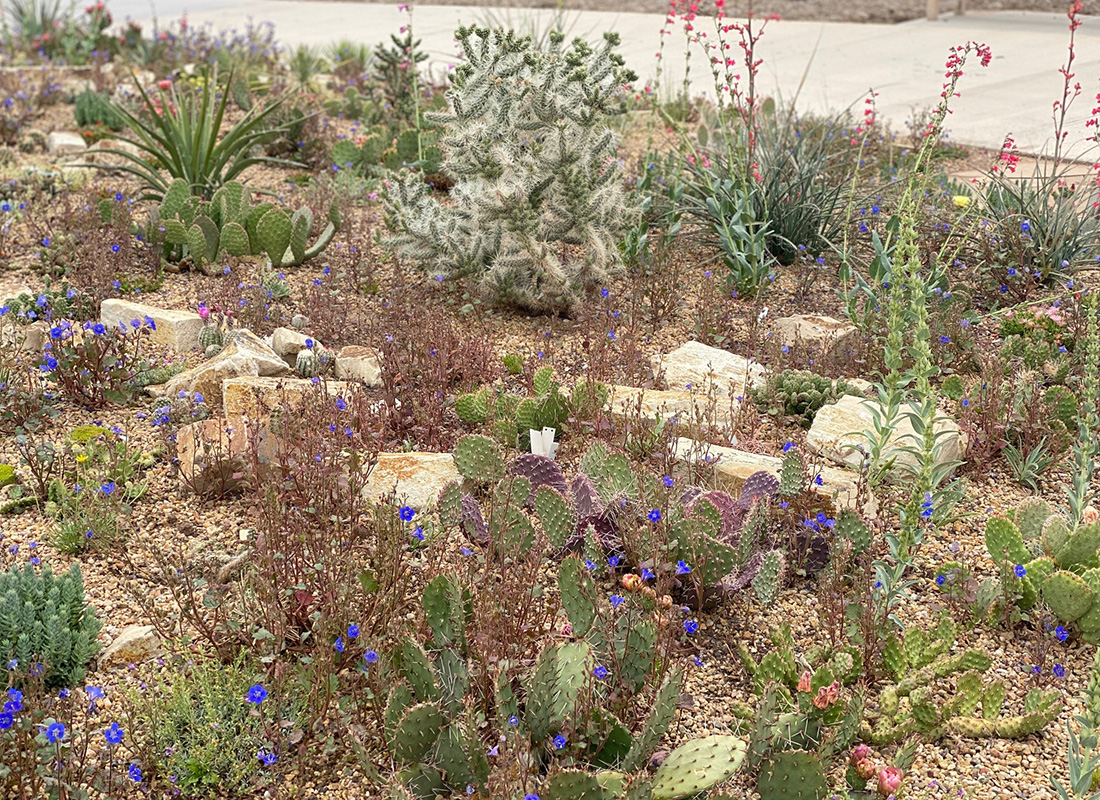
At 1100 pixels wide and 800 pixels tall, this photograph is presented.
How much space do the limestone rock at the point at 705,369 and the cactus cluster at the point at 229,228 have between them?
7.46ft


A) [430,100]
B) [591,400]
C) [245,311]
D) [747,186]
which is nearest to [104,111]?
[430,100]

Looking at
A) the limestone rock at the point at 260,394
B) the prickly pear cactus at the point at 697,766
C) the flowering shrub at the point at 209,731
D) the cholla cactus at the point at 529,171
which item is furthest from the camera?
the cholla cactus at the point at 529,171

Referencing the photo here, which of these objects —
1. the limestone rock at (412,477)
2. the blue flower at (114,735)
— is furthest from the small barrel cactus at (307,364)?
the blue flower at (114,735)

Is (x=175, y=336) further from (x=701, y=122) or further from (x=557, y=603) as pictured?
(x=701, y=122)

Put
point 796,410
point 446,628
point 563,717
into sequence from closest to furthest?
point 563,717, point 446,628, point 796,410

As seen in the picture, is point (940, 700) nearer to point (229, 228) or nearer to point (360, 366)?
point (360, 366)

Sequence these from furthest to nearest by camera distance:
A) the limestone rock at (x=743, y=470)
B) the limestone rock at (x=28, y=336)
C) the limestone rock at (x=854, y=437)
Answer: the limestone rock at (x=28, y=336) → the limestone rock at (x=854, y=437) → the limestone rock at (x=743, y=470)

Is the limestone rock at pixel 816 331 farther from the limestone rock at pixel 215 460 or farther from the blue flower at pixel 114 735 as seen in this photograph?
the blue flower at pixel 114 735

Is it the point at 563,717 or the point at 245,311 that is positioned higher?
the point at 245,311

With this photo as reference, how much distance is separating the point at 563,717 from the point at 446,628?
0.49 meters

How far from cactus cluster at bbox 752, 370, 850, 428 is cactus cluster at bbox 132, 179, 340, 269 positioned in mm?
2835

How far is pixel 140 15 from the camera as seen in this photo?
1706cm

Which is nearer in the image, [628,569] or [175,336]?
[628,569]

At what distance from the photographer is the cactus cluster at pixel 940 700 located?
2.98 metres
